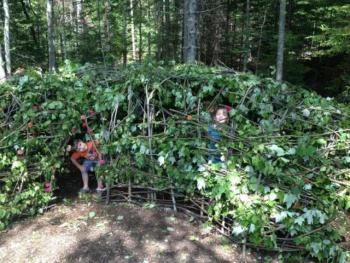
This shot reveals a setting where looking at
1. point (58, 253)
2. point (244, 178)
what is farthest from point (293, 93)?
point (58, 253)

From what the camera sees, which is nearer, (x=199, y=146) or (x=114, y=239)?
(x=114, y=239)

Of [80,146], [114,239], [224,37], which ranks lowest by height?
[114,239]

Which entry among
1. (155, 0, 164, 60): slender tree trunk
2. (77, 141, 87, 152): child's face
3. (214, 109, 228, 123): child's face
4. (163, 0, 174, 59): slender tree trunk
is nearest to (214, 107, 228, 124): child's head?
(214, 109, 228, 123): child's face

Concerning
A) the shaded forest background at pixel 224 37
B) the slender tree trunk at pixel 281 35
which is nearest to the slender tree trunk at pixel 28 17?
the shaded forest background at pixel 224 37

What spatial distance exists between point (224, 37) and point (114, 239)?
1201 cm

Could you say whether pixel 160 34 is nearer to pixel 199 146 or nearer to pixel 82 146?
pixel 82 146

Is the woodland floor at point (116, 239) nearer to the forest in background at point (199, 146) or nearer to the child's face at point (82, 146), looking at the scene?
the forest in background at point (199, 146)

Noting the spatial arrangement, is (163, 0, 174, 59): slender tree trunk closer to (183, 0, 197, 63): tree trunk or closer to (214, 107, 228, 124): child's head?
(183, 0, 197, 63): tree trunk

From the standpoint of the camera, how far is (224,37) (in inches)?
565

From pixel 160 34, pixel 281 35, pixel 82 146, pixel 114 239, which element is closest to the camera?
pixel 114 239

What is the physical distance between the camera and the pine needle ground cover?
3.72 metres

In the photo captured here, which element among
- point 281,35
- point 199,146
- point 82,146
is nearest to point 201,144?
point 199,146

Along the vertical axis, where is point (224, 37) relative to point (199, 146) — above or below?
above

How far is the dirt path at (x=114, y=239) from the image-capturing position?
3.75m
